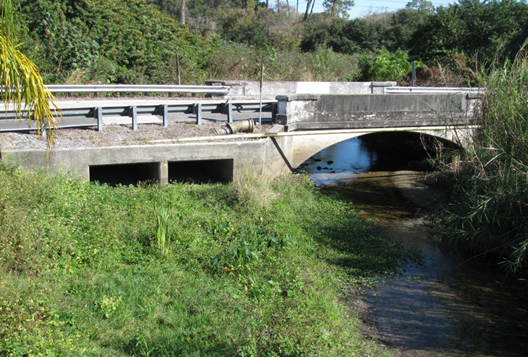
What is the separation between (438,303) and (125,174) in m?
7.49

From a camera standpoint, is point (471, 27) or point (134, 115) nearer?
point (134, 115)

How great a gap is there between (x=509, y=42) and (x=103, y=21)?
17.4 metres

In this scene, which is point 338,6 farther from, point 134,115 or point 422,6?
point 134,115

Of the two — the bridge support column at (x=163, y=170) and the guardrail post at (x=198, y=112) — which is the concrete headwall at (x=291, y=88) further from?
the bridge support column at (x=163, y=170)

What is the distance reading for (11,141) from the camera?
382 inches

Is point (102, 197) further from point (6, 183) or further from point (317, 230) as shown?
point (317, 230)

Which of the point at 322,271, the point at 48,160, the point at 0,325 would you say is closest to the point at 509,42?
the point at 322,271

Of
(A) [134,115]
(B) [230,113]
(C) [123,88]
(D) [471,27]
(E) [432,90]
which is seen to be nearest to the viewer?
(A) [134,115]

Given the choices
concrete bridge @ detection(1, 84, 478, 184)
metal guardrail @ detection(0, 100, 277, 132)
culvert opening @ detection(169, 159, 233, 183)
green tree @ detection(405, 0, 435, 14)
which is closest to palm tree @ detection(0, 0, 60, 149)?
concrete bridge @ detection(1, 84, 478, 184)

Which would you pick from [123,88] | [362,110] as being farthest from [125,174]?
[362,110]

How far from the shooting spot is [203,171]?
12.4 metres

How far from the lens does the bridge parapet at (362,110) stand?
12883mm

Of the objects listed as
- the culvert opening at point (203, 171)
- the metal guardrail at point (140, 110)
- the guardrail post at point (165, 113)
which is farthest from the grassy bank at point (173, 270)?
the guardrail post at point (165, 113)

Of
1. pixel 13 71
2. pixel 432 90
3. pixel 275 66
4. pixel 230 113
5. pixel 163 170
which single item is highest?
pixel 275 66
